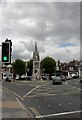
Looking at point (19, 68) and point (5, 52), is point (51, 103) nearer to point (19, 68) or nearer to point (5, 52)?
point (5, 52)

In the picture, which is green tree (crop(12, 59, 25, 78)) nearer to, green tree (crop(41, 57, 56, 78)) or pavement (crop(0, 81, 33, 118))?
green tree (crop(41, 57, 56, 78))

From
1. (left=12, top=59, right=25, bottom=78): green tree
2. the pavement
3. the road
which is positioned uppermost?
(left=12, top=59, right=25, bottom=78): green tree

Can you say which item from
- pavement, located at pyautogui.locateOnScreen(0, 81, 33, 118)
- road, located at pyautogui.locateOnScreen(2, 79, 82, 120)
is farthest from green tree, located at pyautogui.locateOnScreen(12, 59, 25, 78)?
pavement, located at pyautogui.locateOnScreen(0, 81, 33, 118)

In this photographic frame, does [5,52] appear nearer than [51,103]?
Yes

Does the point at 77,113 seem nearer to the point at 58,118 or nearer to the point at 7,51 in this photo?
the point at 58,118

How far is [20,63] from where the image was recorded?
371 feet

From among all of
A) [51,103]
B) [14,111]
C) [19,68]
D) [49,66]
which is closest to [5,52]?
[14,111]

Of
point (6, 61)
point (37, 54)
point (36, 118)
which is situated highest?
point (37, 54)

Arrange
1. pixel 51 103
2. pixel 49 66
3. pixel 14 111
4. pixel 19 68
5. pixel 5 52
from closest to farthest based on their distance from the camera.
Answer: pixel 5 52, pixel 14 111, pixel 51 103, pixel 19 68, pixel 49 66

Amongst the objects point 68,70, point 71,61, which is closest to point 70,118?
point 68,70

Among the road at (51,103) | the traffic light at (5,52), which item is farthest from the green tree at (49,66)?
the traffic light at (5,52)

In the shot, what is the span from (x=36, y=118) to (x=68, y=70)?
14435cm

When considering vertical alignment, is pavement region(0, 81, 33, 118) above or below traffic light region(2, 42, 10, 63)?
below

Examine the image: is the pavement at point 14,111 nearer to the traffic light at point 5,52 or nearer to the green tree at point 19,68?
the traffic light at point 5,52
